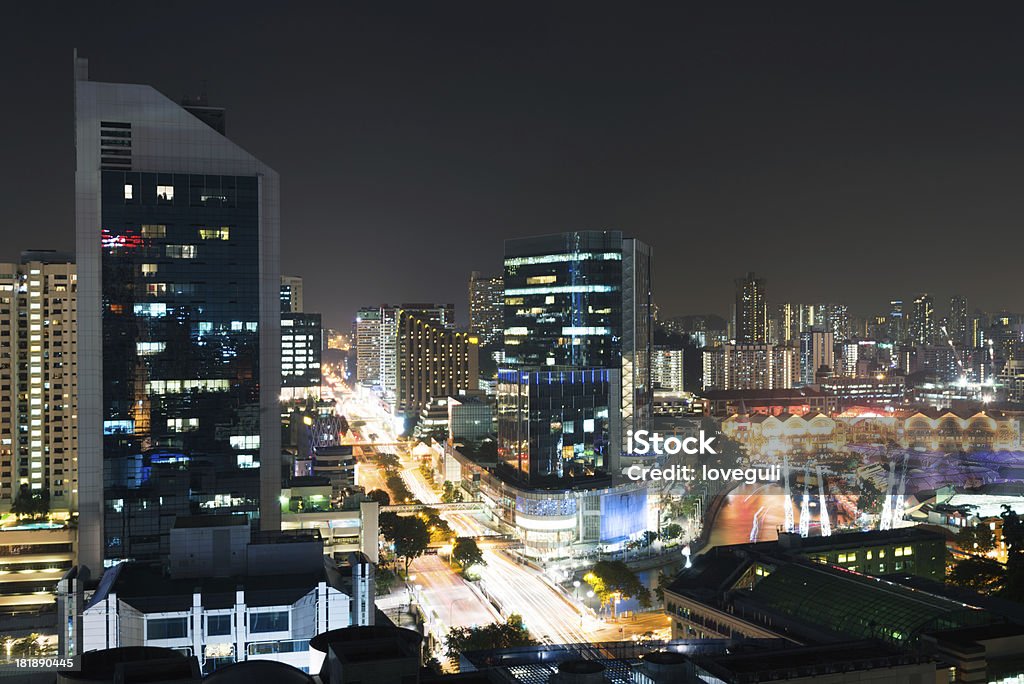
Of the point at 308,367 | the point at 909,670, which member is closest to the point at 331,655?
the point at 909,670

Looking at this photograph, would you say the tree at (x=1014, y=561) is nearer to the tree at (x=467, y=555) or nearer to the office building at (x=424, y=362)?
the tree at (x=467, y=555)

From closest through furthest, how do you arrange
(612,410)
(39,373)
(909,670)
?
1. (909,670)
2. (39,373)
3. (612,410)

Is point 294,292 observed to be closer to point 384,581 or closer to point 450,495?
point 450,495

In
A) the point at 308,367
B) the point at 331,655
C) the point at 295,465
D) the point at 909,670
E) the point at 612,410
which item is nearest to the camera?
the point at 331,655

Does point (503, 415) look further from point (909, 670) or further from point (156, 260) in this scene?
point (909, 670)

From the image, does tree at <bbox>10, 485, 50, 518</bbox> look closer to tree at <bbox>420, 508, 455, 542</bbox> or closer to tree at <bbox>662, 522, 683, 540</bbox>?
tree at <bbox>420, 508, 455, 542</bbox>
